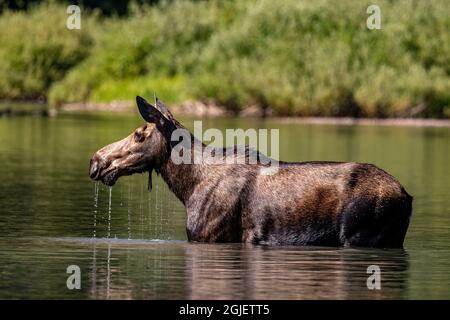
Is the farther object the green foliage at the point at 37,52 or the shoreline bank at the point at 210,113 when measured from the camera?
the green foliage at the point at 37,52

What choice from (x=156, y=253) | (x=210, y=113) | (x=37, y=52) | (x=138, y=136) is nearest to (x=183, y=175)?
(x=138, y=136)

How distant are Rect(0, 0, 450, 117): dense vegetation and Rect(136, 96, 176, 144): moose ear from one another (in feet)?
121

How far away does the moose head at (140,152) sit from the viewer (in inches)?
653

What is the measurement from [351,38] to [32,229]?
132 ft

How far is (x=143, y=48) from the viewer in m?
65.1

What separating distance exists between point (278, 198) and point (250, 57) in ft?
142

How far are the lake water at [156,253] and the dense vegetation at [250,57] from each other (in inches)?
908

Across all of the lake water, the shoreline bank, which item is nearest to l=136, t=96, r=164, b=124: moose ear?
the lake water

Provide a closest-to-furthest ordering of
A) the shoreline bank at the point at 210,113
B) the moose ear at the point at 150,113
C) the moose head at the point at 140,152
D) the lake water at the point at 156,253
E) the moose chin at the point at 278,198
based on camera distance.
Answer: the lake water at the point at 156,253 → the moose chin at the point at 278,198 → the moose ear at the point at 150,113 → the moose head at the point at 140,152 → the shoreline bank at the point at 210,113

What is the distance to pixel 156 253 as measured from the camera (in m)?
16.3

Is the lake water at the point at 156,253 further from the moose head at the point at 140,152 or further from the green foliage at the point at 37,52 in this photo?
the green foliage at the point at 37,52

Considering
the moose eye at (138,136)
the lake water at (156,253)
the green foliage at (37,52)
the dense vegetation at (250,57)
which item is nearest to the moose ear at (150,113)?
the moose eye at (138,136)

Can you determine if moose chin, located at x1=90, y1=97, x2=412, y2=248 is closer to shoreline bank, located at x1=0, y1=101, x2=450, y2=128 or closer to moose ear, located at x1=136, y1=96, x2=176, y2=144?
moose ear, located at x1=136, y1=96, x2=176, y2=144
